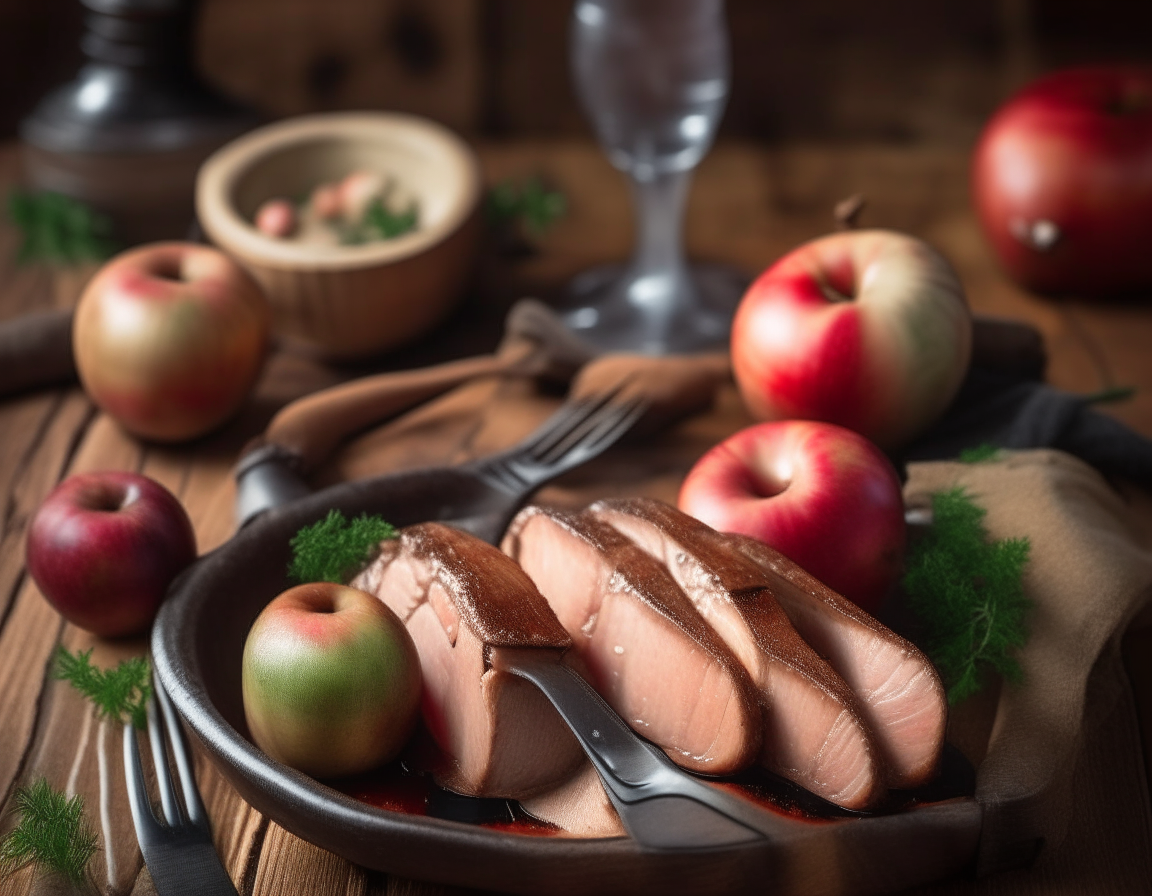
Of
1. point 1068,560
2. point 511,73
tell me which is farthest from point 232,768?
point 511,73

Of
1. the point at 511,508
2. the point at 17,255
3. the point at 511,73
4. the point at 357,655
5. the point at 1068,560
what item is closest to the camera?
the point at 357,655

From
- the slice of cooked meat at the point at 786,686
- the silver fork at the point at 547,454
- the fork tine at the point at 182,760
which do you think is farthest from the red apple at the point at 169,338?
the slice of cooked meat at the point at 786,686

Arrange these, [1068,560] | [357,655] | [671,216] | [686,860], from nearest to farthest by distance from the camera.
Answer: [686,860] < [357,655] < [1068,560] < [671,216]

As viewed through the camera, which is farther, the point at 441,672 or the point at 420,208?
Answer: the point at 420,208

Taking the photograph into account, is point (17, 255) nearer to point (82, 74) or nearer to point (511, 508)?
point (82, 74)

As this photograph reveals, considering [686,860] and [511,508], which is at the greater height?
[686,860]

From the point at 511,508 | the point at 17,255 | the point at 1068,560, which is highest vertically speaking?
the point at 1068,560

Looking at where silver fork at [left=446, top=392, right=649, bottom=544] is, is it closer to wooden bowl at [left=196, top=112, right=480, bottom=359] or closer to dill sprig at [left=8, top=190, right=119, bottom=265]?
wooden bowl at [left=196, top=112, right=480, bottom=359]

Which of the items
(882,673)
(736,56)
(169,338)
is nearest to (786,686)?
(882,673)

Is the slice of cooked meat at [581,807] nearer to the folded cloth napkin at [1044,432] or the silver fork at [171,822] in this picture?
the silver fork at [171,822]
